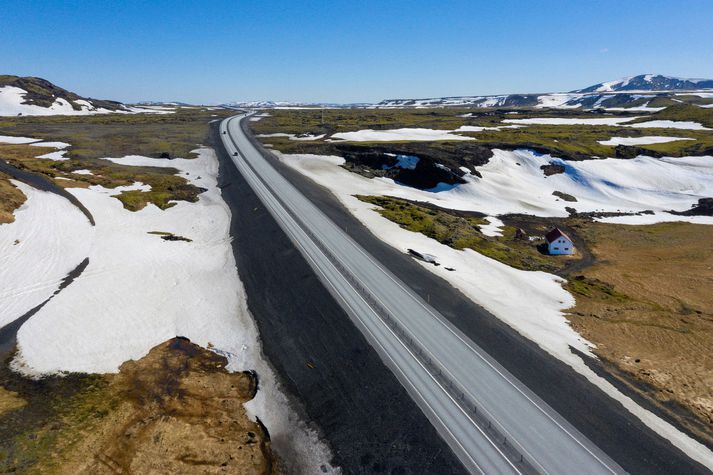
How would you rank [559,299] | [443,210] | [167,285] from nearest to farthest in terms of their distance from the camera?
[167,285]
[559,299]
[443,210]

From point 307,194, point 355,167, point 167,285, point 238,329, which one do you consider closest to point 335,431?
point 238,329

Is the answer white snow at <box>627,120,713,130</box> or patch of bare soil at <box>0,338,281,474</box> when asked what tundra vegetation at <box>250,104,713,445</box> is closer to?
patch of bare soil at <box>0,338,281,474</box>

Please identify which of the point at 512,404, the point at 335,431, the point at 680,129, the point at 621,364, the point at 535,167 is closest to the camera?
the point at 335,431

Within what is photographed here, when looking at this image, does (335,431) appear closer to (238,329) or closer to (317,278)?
(238,329)

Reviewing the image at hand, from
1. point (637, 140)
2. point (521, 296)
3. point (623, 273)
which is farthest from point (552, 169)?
point (521, 296)

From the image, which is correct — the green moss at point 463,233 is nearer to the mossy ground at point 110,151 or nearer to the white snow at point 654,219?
the white snow at point 654,219

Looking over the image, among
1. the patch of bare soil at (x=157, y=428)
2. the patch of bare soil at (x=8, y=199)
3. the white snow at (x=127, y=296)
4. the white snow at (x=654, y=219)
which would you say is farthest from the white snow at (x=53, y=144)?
the white snow at (x=654, y=219)
